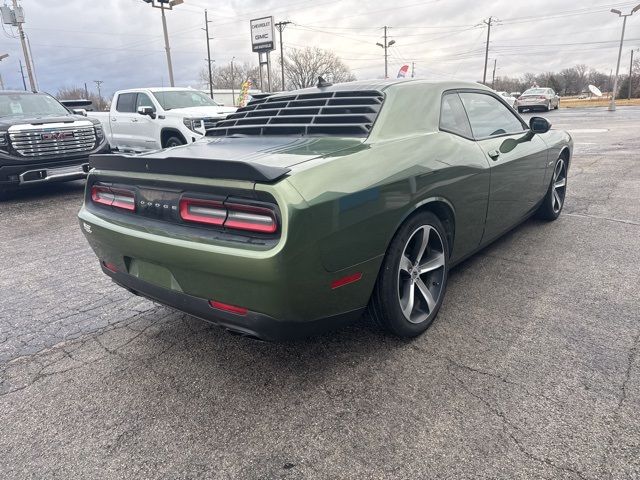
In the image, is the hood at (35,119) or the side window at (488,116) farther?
the hood at (35,119)

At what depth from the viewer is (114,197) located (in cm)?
283

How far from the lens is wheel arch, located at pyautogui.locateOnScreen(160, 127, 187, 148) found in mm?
10184

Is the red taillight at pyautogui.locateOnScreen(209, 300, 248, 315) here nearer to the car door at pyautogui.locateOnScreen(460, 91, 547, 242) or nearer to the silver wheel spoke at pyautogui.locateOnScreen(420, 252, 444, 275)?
the silver wheel spoke at pyautogui.locateOnScreen(420, 252, 444, 275)

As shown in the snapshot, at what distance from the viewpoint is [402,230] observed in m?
2.59

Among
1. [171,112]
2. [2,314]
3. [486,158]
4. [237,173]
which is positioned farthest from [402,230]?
[171,112]

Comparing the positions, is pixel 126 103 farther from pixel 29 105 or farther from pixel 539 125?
pixel 539 125

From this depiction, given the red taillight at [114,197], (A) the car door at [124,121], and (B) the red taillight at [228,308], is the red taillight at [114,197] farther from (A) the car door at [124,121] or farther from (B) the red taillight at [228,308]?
(A) the car door at [124,121]

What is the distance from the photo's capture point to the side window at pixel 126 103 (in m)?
11.4

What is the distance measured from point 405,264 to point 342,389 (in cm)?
81

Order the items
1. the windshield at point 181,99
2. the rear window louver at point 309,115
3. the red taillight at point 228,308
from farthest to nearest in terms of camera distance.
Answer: the windshield at point 181,99, the rear window louver at point 309,115, the red taillight at point 228,308

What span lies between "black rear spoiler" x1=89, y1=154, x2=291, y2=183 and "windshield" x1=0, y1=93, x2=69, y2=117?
6852 mm

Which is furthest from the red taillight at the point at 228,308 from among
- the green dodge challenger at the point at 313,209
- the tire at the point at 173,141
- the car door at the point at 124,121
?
the car door at the point at 124,121

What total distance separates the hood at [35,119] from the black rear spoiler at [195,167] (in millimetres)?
5769

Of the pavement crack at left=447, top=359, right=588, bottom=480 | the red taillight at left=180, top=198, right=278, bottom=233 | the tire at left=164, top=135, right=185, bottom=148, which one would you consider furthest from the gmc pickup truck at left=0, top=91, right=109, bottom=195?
the pavement crack at left=447, top=359, right=588, bottom=480
